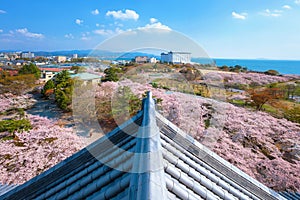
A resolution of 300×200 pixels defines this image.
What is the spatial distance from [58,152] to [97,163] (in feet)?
18.1

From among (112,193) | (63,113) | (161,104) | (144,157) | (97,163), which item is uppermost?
(144,157)

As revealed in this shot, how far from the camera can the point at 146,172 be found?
4.46ft

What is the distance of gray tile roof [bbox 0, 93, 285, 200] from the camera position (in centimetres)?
154

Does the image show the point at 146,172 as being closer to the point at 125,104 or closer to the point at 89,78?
the point at 125,104

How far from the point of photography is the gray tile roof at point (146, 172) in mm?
1535

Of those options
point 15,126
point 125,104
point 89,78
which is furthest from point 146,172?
point 89,78

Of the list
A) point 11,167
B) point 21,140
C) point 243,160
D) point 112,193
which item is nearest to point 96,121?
point 21,140

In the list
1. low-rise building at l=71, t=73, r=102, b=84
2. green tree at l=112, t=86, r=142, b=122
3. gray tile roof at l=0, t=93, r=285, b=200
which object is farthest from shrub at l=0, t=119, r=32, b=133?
low-rise building at l=71, t=73, r=102, b=84

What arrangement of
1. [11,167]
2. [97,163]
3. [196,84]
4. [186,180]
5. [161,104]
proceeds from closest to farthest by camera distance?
[186,180]
[97,163]
[11,167]
[161,104]
[196,84]

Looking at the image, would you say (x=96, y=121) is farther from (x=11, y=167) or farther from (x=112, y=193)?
(x=112, y=193)

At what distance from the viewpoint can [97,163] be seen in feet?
8.72

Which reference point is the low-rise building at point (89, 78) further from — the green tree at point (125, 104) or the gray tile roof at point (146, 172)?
the gray tile roof at point (146, 172)

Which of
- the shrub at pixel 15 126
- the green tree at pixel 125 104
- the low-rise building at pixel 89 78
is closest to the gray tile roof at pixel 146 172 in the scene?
the shrub at pixel 15 126

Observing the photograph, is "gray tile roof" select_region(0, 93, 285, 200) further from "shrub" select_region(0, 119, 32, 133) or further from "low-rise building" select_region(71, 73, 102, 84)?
"low-rise building" select_region(71, 73, 102, 84)
